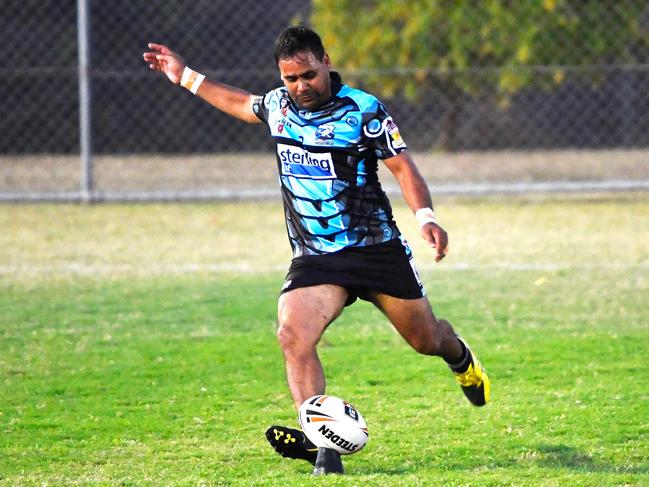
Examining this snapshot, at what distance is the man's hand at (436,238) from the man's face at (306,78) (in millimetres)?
747

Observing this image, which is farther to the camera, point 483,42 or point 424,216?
point 483,42

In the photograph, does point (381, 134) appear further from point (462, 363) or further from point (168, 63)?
point (168, 63)

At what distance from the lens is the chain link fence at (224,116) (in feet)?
50.1

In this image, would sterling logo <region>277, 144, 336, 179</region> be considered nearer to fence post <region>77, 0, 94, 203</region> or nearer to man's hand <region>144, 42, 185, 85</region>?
man's hand <region>144, 42, 185, 85</region>

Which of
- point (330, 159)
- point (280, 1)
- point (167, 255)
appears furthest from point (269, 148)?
point (330, 159)

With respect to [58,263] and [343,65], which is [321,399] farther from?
[343,65]

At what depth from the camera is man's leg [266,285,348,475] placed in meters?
4.90

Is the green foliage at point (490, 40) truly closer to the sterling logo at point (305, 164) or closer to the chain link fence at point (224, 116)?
the chain link fence at point (224, 116)

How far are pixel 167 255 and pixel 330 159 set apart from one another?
5.71m

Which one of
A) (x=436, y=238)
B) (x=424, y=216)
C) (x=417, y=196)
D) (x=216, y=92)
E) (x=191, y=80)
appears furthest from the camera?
(x=191, y=80)

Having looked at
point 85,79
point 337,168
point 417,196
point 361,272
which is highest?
point 85,79

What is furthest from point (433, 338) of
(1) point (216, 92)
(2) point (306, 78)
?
(1) point (216, 92)

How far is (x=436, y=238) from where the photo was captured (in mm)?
4918

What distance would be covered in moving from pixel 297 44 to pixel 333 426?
1.60 meters
